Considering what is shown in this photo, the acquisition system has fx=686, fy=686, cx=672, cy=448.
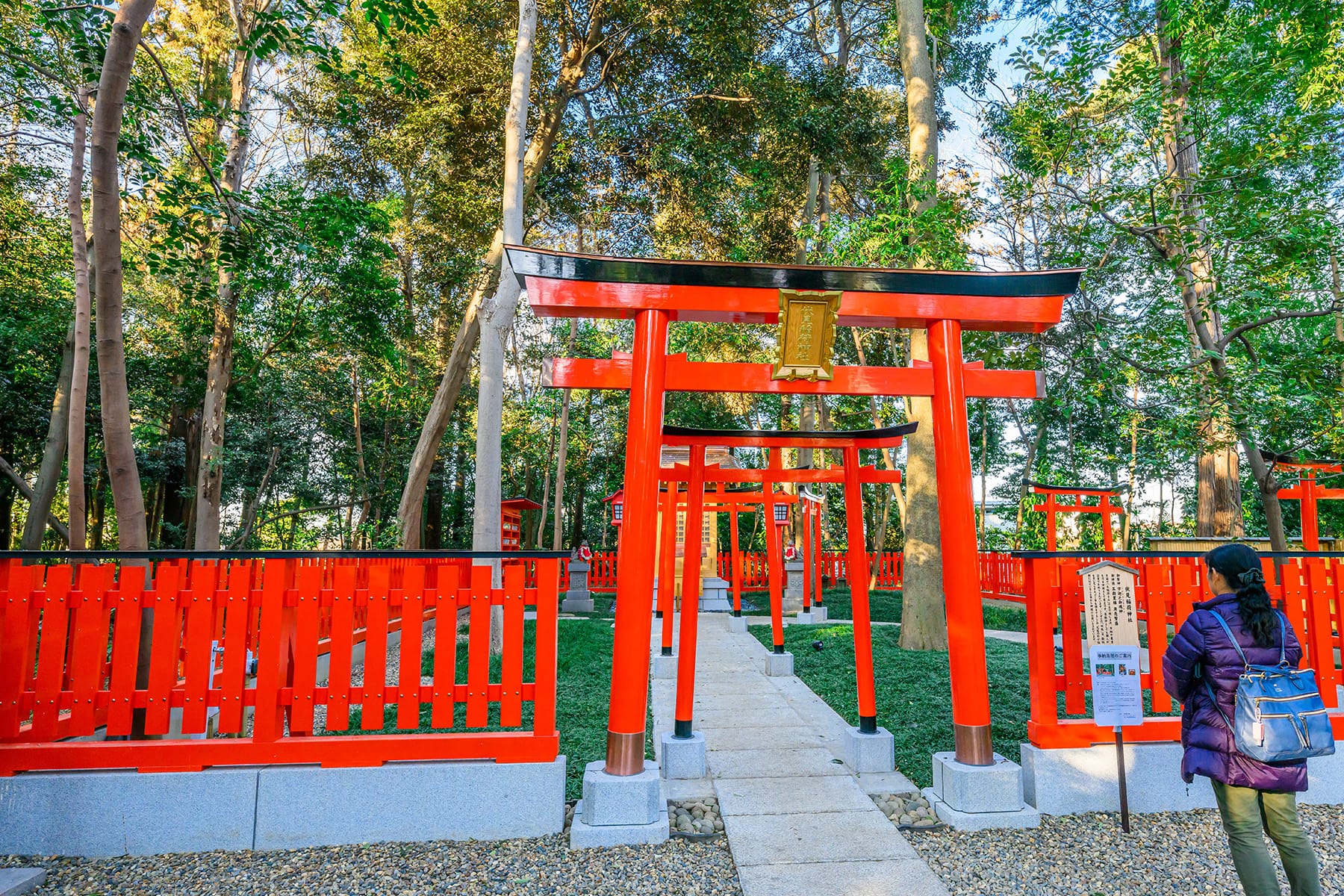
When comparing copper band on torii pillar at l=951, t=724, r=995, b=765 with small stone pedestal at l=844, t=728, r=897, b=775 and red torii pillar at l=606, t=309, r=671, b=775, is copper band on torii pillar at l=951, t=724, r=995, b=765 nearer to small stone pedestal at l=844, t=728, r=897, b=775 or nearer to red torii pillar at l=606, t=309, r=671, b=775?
small stone pedestal at l=844, t=728, r=897, b=775

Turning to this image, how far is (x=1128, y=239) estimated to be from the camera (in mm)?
6430

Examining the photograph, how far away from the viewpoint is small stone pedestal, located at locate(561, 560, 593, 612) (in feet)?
43.5

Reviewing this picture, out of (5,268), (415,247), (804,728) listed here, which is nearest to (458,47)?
(415,247)

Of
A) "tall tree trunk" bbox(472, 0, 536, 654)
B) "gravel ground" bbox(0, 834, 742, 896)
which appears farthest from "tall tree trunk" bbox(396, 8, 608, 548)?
"gravel ground" bbox(0, 834, 742, 896)

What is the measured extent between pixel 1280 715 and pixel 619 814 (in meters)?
2.70

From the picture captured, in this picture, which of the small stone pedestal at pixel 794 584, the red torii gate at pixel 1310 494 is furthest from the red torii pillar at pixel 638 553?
the red torii gate at pixel 1310 494

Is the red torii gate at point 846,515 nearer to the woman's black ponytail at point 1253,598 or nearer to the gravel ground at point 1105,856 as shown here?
the gravel ground at point 1105,856

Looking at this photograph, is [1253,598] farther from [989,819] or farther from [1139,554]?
[989,819]

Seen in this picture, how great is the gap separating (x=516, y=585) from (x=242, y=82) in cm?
1030

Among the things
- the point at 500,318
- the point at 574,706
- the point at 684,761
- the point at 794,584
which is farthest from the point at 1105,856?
the point at 794,584

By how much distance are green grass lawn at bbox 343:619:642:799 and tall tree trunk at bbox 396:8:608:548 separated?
2.91m

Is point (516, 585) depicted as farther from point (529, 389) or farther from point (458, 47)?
point (529, 389)

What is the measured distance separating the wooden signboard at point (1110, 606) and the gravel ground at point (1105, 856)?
0.92m

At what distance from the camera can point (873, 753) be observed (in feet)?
14.0
